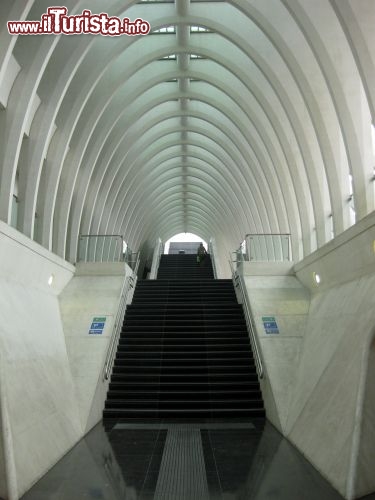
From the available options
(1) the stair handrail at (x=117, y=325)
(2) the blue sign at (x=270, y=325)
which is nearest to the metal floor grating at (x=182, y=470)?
A: (1) the stair handrail at (x=117, y=325)

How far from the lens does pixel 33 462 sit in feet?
19.4

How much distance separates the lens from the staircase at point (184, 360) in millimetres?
10234

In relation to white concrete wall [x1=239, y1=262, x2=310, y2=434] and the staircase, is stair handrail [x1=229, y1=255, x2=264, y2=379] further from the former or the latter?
the staircase

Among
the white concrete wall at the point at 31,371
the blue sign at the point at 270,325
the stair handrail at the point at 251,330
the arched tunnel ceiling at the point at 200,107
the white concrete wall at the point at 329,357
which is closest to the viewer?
the white concrete wall at the point at 329,357

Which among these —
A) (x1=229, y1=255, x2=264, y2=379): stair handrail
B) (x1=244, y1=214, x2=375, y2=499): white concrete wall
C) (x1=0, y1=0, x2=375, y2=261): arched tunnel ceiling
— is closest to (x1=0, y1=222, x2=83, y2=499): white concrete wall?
(x1=0, y1=0, x2=375, y2=261): arched tunnel ceiling

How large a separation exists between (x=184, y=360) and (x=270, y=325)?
8.03 feet

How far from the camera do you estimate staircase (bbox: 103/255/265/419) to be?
10.2 meters

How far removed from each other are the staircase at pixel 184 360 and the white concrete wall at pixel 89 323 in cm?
89

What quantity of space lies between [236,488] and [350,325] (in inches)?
143

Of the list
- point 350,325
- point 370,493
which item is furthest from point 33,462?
point 350,325

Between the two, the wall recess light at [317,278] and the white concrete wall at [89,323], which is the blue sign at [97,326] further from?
the wall recess light at [317,278]

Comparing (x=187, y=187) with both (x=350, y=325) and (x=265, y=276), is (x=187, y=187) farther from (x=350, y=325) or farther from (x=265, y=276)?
(x=350, y=325)

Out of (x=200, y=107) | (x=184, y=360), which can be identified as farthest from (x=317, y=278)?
(x=200, y=107)

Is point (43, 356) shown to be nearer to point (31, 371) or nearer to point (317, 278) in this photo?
point (31, 371)
